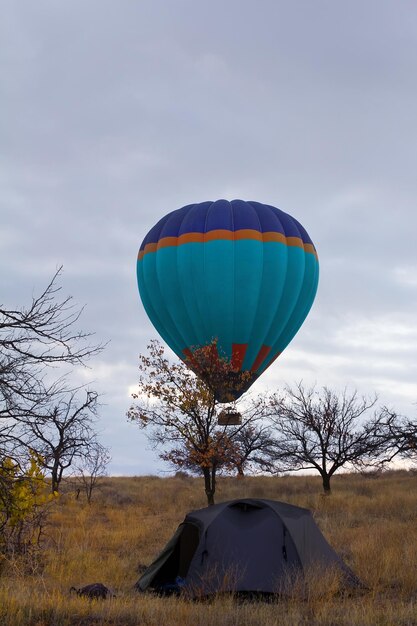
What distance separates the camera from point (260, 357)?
2778 cm

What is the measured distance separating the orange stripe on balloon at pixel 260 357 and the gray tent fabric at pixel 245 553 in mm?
15702

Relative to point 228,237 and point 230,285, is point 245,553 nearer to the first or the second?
point 230,285

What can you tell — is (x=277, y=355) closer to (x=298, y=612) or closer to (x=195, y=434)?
(x=195, y=434)

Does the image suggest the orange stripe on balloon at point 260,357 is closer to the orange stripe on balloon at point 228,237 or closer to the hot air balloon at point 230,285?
the hot air balloon at point 230,285

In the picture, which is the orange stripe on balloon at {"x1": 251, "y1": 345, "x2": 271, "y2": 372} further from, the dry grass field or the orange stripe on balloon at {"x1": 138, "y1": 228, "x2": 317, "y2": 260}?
the dry grass field

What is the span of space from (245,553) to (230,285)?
16.6 meters

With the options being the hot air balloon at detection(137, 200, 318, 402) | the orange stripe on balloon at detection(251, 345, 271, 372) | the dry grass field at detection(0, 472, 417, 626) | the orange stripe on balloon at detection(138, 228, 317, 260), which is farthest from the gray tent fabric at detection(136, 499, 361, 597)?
the orange stripe on balloon at detection(138, 228, 317, 260)

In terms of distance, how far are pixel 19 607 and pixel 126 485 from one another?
31.7 metres

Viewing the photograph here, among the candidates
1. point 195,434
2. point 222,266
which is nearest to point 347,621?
point 195,434

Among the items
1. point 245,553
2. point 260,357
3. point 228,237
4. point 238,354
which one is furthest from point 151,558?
point 228,237

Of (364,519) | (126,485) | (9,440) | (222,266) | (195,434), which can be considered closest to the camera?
(9,440)

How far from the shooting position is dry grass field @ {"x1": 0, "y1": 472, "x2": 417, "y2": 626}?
7965 mm

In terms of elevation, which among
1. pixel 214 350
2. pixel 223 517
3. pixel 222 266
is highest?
pixel 222 266

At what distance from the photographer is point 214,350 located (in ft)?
84.5
